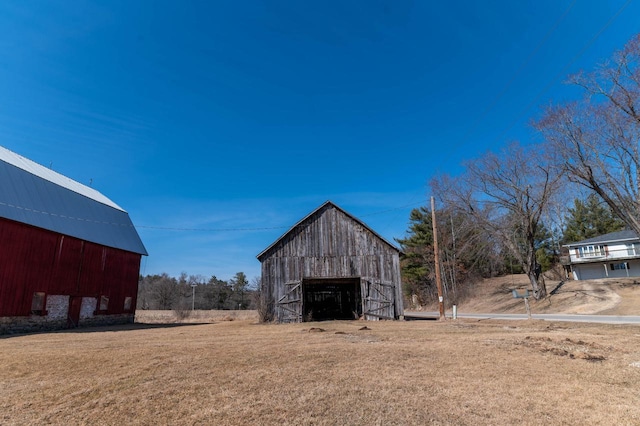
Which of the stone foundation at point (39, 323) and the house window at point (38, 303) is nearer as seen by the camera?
the stone foundation at point (39, 323)

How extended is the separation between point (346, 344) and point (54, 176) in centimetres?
2998

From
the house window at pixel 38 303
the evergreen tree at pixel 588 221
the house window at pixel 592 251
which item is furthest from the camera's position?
the evergreen tree at pixel 588 221

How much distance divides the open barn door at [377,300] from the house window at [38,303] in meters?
20.0

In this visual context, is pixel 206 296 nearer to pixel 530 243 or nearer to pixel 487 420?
pixel 530 243

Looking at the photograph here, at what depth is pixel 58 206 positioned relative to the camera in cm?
A: 2614

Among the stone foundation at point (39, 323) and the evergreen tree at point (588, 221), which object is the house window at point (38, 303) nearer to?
the stone foundation at point (39, 323)

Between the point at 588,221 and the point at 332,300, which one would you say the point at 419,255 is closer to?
the point at 332,300

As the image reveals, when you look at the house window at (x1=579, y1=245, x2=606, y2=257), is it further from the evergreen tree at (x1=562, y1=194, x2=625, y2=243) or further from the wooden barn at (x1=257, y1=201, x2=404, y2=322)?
the wooden barn at (x1=257, y1=201, x2=404, y2=322)

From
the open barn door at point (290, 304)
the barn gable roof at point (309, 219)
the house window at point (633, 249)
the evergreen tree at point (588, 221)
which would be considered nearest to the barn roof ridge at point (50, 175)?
the barn gable roof at point (309, 219)

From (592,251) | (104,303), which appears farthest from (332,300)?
(592,251)

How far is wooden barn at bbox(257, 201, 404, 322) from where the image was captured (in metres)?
24.5

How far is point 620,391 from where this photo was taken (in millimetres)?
5832

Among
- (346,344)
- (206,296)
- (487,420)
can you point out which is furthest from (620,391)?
(206,296)

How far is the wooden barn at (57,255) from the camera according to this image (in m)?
20.8
